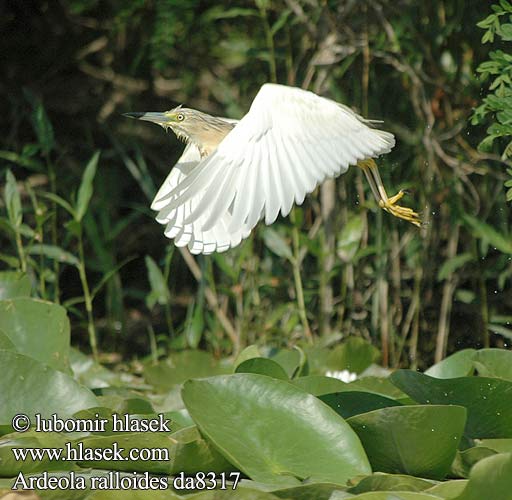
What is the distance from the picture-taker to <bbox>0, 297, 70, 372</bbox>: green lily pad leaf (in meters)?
2.61

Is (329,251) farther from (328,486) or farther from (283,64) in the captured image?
(328,486)

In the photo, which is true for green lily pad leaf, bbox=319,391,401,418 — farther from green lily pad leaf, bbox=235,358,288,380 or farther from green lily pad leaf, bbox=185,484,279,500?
green lily pad leaf, bbox=185,484,279,500

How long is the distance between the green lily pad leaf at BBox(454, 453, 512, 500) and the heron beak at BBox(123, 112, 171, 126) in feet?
4.42

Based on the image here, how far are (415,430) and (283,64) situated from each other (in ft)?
8.78

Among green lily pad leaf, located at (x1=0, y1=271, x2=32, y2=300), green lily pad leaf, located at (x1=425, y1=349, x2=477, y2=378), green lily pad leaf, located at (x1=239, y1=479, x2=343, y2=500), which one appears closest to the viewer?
green lily pad leaf, located at (x1=239, y1=479, x2=343, y2=500)

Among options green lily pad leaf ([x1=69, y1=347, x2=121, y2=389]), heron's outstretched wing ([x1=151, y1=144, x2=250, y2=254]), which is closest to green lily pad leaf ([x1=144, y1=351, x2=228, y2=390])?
green lily pad leaf ([x1=69, y1=347, x2=121, y2=389])

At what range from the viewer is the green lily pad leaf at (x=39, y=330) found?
2609 millimetres

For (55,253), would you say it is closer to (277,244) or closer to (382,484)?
(277,244)

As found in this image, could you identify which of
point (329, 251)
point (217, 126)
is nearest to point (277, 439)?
point (217, 126)

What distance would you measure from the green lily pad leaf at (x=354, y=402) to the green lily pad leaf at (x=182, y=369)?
3.13 ft

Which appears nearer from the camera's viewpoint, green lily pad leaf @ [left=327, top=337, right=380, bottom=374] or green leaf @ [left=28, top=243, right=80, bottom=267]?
green lily pad leaf @ [left=327, top=337, right=380, bottom=374]

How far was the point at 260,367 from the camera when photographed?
2.26 meters

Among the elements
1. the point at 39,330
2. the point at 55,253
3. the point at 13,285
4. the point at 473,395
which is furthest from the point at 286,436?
the point at 55,253

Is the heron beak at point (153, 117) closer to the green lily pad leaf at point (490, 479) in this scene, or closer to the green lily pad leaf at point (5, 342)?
the green lily pad leaf at point (5, 342)
